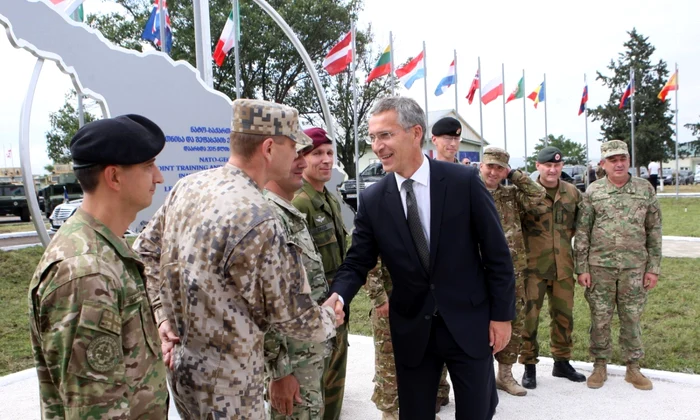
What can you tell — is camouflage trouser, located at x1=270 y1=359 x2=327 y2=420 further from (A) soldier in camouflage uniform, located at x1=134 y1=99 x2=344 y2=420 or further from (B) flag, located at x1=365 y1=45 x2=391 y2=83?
(B) flag, located at x1=365 y1=45 x2=391 y2=83

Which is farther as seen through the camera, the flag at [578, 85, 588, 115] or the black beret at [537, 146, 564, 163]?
the flag at [578, 85, 588, 115]

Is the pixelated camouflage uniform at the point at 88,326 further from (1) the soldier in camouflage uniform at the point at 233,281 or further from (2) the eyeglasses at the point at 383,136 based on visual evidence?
(2) the eyeglasses at the point at 383,136

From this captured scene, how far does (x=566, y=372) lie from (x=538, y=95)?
21.4 m

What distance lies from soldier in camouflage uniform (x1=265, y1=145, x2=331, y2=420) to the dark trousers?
44cm

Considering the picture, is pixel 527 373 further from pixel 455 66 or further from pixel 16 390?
pixel 455 66

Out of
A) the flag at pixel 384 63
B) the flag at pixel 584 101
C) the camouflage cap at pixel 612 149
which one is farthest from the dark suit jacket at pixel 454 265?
the flag at pixel 584 101

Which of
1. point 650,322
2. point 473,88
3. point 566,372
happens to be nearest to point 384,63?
point 473,88

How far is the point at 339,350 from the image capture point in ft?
10.4

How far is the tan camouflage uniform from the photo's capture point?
405 cm

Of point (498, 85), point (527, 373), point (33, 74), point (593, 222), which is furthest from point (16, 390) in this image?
point (498, 85)

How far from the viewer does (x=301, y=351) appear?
2350 mm

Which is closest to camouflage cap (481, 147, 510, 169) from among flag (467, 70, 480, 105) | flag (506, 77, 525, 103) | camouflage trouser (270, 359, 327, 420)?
camouflage trouser (270, 359, 327, 420)


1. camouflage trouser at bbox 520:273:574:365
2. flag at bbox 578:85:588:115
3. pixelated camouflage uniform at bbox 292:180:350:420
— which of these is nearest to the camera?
pixelated camouflage uniform at bbox 292:180:350:420

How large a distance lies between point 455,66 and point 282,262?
18134mm
